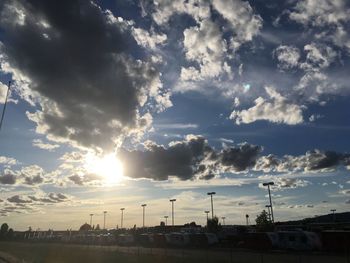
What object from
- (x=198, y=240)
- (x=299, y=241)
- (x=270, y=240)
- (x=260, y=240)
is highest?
(x=198, y=240)

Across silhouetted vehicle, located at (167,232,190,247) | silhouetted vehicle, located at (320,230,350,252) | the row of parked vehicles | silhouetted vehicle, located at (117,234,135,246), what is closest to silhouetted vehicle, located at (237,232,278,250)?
the row of parked vehicles

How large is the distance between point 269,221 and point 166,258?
2561 inches

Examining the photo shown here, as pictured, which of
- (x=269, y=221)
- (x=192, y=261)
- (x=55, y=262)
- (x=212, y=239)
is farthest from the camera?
(x=269, y=221)

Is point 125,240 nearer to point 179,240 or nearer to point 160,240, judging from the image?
point 160,240

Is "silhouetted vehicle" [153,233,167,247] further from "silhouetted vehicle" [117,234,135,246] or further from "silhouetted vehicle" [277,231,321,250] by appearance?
"silhouetted vehicle" [277,231,321,250]

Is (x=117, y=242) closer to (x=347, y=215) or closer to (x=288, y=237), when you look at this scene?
(x=288, y=237)

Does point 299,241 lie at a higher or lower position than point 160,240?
lower

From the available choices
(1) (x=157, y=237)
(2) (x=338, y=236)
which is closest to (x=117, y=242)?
(1) (x=157, y=237)

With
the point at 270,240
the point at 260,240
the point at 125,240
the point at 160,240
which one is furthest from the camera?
the point at 125,240

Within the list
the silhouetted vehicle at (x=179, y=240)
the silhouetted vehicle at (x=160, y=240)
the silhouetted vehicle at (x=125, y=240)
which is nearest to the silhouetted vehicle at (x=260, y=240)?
the silhouetted vehicle at (x=179, y=240)

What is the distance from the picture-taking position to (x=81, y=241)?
329 ft

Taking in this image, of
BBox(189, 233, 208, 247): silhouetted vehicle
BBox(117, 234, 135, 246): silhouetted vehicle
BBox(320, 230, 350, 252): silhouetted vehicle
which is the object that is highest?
BBox(117, 234, 135, 246): silhouetted vehicle

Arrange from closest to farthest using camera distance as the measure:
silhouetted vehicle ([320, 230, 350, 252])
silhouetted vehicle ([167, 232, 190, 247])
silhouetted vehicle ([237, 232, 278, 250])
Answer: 1. silhouetted vehicle ([320, 230, 350, 252])
2. silhouetted vehicle ([237, 232, 278, 250])
3. silhouetted vehicle ([167, 232, 190, 247])

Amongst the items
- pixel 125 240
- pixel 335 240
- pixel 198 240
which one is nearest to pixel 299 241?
pixel 335 240
